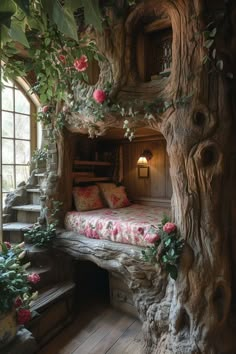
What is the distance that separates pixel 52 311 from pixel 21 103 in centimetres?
299

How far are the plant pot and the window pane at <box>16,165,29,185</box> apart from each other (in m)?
2.18

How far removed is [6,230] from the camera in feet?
9.39

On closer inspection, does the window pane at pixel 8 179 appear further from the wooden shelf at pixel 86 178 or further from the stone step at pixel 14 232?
the wooden shelf at pixel 86 178

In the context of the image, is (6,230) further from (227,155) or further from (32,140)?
(227,155)

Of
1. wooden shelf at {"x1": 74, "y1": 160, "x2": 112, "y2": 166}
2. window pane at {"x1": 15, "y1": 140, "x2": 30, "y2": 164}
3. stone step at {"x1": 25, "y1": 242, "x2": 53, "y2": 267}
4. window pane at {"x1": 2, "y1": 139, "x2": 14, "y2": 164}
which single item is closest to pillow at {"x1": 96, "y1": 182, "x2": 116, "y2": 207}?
wooden shelf at {"x1": 74, "y1": 160, "x2": 112, "y2": 166}

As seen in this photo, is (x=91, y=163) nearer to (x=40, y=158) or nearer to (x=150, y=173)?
(x=40, y=158)

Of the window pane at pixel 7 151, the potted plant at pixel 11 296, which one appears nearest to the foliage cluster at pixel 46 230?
the potted plant at pixel 11 296

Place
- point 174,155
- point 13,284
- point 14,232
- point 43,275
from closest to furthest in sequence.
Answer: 1. point 13,284
2. point 174,155
3. point 43,275
4. point 14,232

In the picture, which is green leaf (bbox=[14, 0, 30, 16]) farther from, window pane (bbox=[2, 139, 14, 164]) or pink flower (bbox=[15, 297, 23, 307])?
window pane (bbox=[2, 139, 14, 164])

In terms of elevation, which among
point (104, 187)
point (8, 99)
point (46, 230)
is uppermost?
point (8, 99)

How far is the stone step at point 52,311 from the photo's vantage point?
7.39ft

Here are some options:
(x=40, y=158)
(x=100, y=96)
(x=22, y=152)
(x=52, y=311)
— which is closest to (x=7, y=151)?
(x=22, y=152)

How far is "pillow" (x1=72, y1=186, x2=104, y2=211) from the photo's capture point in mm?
3037

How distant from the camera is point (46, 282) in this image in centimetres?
260
